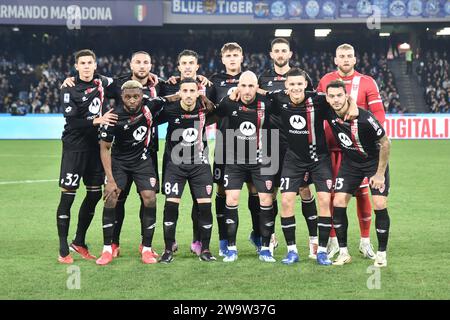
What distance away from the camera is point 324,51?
3891cm

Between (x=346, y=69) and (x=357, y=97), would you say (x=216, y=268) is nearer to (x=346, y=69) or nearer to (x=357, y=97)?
(x=357, y=97)

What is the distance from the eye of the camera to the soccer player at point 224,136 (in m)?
8.63

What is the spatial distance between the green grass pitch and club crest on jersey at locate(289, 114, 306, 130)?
137 centimetres

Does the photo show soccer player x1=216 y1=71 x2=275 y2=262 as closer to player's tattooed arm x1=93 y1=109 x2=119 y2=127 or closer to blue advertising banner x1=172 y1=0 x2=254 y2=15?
player's tattooed arm x1=93 y1=109 x2=119 y2=127

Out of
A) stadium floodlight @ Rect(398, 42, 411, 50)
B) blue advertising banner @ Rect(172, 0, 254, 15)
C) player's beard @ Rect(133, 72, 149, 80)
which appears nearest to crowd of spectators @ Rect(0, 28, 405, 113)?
stadium floodlight @ Rect(398, 42, 411, 50)

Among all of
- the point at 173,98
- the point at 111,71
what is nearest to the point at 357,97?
the point at 173,98

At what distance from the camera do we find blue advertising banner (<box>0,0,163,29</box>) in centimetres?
3381

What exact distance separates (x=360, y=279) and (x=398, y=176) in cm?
995

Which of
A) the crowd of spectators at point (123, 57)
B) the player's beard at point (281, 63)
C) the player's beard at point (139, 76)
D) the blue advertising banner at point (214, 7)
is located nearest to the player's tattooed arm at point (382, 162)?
the player's beard at point (281, 63)

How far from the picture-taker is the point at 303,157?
27.1ft

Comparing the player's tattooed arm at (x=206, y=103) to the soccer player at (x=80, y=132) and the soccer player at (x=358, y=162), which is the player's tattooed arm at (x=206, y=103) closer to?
the soccer player at (x=80, y=132)

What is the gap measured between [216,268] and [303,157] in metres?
1.44

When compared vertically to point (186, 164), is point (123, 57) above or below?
above
